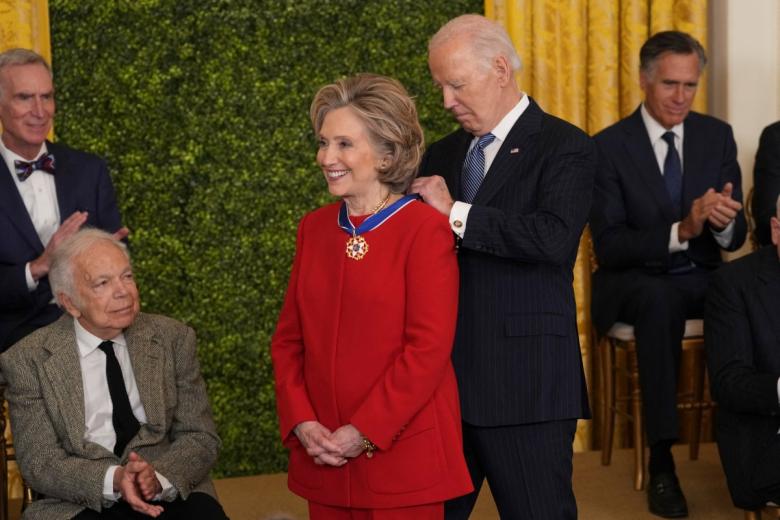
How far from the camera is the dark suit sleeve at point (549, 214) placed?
275 centimetres

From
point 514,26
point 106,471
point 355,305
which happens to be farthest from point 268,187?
point 355,305

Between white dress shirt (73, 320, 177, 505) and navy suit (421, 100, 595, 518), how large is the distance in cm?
94

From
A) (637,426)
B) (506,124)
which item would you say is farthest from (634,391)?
(506,124)

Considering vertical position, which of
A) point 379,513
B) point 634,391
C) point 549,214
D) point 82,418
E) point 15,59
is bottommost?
point 634,391

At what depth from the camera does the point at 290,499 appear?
478 centimetres

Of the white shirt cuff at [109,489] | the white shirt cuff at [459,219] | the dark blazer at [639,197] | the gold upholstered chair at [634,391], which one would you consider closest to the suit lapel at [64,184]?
the white shirt cuff at [109,489]

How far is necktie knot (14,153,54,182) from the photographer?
409 cm

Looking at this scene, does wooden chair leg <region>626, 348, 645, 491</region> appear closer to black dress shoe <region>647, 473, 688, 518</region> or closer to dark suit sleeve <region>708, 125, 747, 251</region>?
black dress shoe <region>647, 473, 688, 518</region>

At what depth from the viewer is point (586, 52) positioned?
5.34 meters

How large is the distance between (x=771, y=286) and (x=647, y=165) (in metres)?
1.07

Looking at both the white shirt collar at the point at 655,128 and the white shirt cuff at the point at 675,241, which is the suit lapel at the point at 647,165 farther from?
the white shirt cuff at the point at 675,241

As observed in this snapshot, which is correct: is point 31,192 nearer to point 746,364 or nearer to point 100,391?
point 100,391

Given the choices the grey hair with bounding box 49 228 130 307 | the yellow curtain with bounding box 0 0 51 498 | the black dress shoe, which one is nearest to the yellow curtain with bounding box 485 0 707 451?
the black dress shoe

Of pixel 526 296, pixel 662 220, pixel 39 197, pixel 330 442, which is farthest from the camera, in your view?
pixel 662 220
